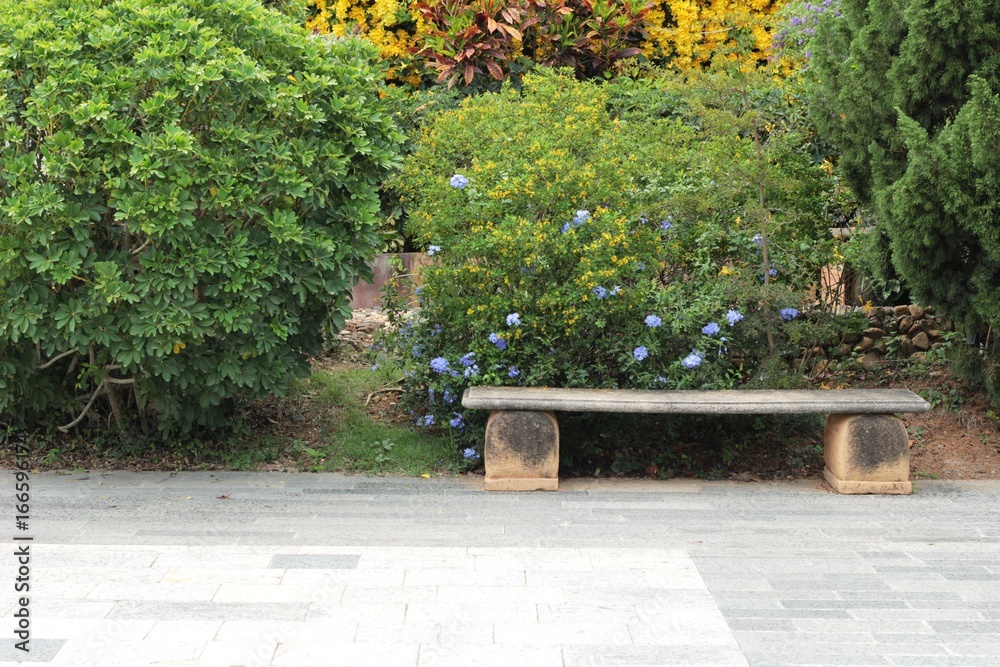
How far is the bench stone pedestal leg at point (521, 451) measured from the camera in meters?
5.30

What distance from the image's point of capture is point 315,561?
4.27 m

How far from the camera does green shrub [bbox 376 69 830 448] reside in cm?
561

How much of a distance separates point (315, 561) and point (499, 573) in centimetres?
77

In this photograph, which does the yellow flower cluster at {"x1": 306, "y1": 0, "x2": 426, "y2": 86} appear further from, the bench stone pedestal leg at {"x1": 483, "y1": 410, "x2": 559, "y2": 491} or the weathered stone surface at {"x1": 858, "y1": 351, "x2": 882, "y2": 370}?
the bench stone pedestal leg at {"x1": 483, "y1": 410, "x2": 559, "y2": 491}

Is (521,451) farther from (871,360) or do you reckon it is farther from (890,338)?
(890,338)

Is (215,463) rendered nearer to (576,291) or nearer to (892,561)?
(576,291)

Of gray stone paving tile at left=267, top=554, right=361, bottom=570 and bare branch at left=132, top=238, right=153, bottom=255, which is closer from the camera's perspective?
gray stone paving tile at left=267, top=554, right=361, bottom=570

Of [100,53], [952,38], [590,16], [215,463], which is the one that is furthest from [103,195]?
[590,16]

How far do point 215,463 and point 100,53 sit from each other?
2232 millimetres

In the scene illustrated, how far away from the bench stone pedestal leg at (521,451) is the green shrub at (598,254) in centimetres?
36

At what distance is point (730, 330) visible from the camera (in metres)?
5.95

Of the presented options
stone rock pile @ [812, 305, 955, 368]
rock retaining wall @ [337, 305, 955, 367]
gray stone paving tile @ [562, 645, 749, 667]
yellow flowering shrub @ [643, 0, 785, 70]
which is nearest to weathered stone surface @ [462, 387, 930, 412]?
rock retaining wall @ [337, 305, 955, 367]

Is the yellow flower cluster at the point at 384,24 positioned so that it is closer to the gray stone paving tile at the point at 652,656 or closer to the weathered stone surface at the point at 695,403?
the weathered stone surface at the point at 695,403

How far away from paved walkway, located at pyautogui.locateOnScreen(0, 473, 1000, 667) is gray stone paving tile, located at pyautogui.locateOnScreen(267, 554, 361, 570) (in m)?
0.01
